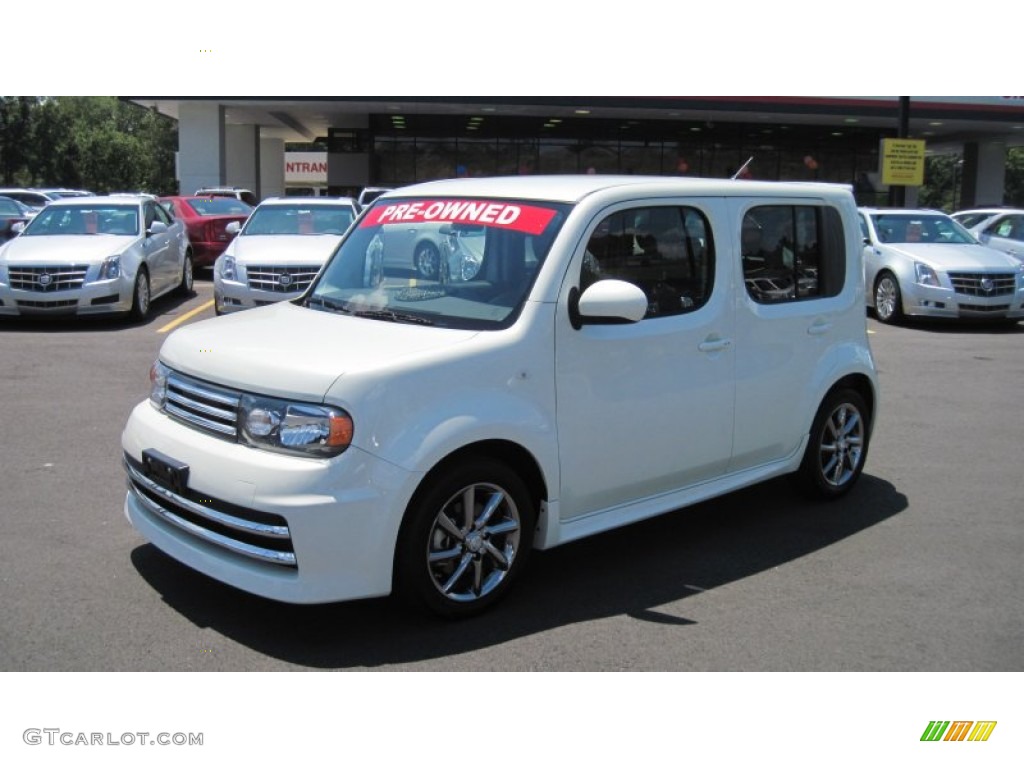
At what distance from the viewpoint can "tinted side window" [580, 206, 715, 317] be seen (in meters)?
4.57

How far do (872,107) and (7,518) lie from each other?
111ft

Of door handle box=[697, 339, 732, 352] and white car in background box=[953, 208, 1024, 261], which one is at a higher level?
white car in background box=[953, 208, 1024, 261]

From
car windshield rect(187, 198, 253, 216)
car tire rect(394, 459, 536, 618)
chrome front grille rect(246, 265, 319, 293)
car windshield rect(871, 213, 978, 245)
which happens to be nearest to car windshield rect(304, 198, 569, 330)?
car tire rect(394, 459, 536, 618)

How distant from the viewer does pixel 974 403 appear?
30.3 ft

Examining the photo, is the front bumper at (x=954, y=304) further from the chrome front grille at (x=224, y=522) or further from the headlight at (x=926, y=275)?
the chrome front grille at (x=224, y=522)

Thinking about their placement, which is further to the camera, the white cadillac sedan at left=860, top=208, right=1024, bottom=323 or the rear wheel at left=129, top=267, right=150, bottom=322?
the white cadillac sedan at left=860, top=208, right=1024, bottom=323

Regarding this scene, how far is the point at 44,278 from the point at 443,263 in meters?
9.01

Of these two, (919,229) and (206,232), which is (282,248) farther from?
(919,229)

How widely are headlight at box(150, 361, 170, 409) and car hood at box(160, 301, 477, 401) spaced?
45 millimetres

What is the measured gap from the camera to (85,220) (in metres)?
13.4

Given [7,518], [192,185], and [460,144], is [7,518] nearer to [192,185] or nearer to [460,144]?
[192,185]

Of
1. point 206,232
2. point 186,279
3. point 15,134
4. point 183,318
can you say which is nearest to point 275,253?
point 183,318

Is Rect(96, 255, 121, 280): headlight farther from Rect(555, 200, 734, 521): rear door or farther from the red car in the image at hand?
Rect(555, 200, 734, 521): rear door

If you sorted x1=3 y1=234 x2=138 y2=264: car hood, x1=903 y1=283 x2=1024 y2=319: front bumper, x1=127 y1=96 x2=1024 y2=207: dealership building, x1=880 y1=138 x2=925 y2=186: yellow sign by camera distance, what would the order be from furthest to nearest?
x1=127 y1=96 x2=1024 y2=207: dealership building, x1=880 y1=138 x2=925 y2=186: yellow sign, x1=903 y1=283 x2=1024 y2=319: front bumper, x1=3 y1=234 x2=138 y2=264: car hood
